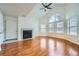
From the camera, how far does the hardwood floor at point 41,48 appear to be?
2555 mm

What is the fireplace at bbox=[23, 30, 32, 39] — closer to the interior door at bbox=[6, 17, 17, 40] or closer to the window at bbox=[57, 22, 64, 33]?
the interior door at bbox=[6, 17, 17, 40]

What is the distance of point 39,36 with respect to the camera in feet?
9.04

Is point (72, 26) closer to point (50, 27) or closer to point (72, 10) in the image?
point (72, 10)

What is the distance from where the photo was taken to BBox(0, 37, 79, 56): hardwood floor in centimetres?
255

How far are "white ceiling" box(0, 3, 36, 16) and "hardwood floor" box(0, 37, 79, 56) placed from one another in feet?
2.48

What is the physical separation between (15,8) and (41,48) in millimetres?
1193

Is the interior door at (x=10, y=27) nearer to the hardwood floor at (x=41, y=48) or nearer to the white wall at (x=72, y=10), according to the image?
the hardwood floor at (x=41, y=48)

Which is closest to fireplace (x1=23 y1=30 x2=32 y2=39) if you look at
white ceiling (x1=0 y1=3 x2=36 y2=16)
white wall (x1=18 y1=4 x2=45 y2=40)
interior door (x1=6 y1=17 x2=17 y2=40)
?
white wall (x1=18 y1=4 x2=45 y2=40)

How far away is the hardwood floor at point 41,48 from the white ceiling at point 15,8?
76 cm

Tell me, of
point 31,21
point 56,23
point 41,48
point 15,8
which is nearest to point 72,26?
point 56,23

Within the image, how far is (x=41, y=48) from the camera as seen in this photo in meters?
2.65

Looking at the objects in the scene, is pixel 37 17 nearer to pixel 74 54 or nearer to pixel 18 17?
pixel 18 17

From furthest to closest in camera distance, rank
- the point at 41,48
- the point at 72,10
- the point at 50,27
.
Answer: the point at 50,27 → the point at 41,48 → the point at 72,10

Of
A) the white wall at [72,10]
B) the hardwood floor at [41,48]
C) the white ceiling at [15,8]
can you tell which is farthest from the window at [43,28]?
the white wall at [72,10]
